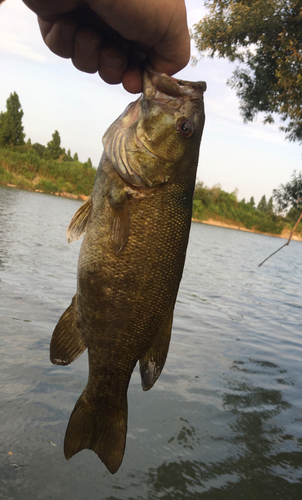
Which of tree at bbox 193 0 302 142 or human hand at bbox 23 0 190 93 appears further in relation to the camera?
tree at bbox 193 0 302 142

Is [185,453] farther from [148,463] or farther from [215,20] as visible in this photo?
[215,20]

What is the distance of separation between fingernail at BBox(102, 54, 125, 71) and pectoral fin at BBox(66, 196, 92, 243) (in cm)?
75

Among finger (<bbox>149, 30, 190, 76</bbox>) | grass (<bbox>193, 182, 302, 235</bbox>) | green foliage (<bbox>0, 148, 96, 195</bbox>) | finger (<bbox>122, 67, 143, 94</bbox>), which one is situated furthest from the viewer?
grass (<bbox>193, 182, 302, 235</bbox>)

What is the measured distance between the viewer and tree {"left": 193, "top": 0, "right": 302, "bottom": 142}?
10023 millimetres

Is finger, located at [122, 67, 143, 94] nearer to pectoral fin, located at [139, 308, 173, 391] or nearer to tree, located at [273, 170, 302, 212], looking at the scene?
pectoral fin, located at [139, 308, 173, 391]

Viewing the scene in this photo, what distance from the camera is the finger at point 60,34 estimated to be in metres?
2.12

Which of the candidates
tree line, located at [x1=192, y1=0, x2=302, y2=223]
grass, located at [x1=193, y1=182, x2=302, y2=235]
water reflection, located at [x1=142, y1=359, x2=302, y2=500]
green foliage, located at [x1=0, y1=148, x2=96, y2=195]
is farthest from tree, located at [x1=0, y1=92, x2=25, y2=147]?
water reflection, located at [x1=142, y1=359, x2=302, y2=500]

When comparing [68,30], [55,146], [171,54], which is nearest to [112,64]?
[68,30]

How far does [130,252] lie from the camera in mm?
2064

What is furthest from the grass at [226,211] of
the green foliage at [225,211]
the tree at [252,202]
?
the tree at [252,202]

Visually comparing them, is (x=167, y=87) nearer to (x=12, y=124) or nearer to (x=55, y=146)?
(x=12, y=124)

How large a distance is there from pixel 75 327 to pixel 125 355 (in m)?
0.32

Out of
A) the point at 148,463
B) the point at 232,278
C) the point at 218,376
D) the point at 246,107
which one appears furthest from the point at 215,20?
the point at 148,463

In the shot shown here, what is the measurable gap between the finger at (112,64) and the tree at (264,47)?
8.54 metres
